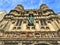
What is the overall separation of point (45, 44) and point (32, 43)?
1206 mm

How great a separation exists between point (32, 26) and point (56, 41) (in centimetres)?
615

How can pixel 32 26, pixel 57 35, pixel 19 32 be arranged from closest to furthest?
pixel 57 35 < pixel 19 32 < pixel 32 26

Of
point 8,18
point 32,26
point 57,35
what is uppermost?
point 8,18

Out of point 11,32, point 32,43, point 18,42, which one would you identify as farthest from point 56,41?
point 11,32

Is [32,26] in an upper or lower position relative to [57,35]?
upper

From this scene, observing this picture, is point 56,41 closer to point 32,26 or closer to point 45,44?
point 45,44

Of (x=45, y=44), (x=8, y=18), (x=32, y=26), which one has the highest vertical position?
(x=8, y=18)

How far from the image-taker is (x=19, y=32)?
1884 cm

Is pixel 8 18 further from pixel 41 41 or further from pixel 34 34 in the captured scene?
pixel 41 41

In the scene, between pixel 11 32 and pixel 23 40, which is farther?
pixel 11 32

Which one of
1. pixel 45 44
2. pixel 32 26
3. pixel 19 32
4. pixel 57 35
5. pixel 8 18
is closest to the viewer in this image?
pixel 45 44

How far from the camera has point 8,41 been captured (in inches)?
644

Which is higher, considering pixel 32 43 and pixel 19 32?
pixel 19 32

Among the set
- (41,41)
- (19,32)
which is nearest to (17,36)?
(19,32)
